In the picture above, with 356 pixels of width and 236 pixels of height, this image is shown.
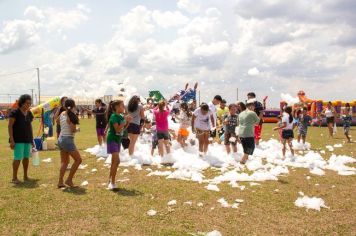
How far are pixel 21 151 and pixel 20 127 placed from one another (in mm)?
535

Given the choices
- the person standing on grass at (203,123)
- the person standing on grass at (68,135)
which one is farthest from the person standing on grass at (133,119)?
the person standing on grass at (68,135)

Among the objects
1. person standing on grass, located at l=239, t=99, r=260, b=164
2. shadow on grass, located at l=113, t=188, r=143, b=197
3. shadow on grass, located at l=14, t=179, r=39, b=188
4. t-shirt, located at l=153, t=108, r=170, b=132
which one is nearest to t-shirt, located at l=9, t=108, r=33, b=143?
shadow on grass, located at l=14, t=179, r=39, b=188

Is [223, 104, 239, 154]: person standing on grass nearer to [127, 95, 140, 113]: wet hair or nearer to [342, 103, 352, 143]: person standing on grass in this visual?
[127, 95, 140, 113]: wet hair

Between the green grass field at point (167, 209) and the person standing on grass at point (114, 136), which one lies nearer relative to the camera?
the green grass field at point (167, 209)

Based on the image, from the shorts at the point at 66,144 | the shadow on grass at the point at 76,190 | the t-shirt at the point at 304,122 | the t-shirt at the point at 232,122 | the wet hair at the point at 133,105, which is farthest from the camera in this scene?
the t-shirt at the point at 304,122

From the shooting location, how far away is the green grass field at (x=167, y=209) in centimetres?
512

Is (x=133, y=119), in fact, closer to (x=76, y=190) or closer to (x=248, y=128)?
(x=248, y=128)

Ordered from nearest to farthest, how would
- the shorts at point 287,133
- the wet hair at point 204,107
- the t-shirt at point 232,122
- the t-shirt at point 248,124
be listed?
the t-shirt at point 248,124 < the wet hair at point 204,107 < the shorts at point 287,133 < the t-shirt at point 232,122

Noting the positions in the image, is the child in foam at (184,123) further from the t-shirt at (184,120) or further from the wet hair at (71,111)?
the wet hair at (71,111)

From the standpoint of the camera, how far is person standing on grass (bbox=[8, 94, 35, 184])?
26.7 ft

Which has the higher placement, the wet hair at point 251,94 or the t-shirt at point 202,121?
the wet hair at point 251,94

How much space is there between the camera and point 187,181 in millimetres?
8117

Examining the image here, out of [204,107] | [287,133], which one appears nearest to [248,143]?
[204,107]

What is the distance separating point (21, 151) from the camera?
8227 millimetres
